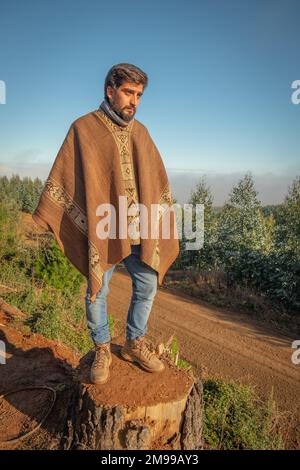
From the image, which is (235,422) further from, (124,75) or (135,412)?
(124,75)

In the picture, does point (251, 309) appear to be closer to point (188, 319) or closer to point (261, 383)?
point (188, 319)

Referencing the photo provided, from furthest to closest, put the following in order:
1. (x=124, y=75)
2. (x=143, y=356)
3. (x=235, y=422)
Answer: (x=235, y=422), (x=143, y=356), (x=124, y=75)

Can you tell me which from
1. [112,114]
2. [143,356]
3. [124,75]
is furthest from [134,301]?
[124,75]

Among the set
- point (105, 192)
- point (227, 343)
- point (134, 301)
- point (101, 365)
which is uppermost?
point (105, 192)

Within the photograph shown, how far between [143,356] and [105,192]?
4.84 ft

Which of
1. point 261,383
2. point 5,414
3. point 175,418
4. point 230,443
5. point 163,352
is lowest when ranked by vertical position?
point 261,383

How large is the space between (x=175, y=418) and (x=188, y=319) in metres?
5.67

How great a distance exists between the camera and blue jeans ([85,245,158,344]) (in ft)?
9.41

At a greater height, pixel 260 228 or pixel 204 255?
pixel 260 228

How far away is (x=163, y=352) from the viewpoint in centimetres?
345

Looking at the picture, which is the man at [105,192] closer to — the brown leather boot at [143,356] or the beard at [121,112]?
the beard at [121,112]

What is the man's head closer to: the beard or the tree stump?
the beard

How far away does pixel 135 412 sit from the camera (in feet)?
8.38
